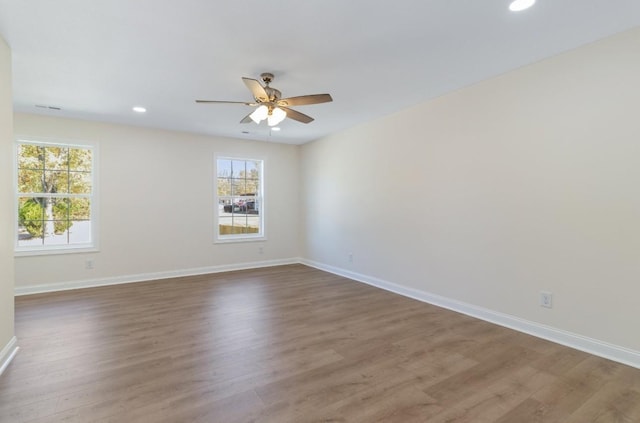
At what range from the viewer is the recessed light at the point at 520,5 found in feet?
6.68

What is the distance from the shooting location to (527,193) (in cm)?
296

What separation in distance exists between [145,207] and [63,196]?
107cm

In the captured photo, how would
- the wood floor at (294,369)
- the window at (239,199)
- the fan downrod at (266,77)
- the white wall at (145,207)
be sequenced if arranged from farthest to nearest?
1. the window at (239,199)
2. the white wall at (145,207)
3. the fan downrod at (266,77)
4. the wood floor at (294,369)

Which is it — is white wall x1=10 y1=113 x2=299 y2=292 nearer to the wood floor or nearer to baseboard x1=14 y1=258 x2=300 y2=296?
baseboard x1=14 y1=258 x2=300 y2=296

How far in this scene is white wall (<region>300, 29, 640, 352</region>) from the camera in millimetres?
2426

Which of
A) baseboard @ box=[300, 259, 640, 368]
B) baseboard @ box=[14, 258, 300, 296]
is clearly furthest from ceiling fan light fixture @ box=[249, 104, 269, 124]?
baseboard @ box=[14, 258, 300, 296]

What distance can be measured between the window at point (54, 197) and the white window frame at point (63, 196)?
0.04ft

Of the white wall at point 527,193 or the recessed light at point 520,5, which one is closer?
the recessed light at point 520,5

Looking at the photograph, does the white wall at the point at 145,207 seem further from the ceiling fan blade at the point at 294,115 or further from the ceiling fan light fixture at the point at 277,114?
the ceiling fan light fixture at the point at 277,114

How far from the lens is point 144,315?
3.45 metres

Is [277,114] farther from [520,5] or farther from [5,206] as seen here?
[5,206]

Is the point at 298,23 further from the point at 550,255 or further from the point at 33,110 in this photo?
the point at 33,110

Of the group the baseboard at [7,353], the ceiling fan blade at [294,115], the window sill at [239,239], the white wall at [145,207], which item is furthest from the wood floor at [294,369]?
the ceiling fan blade at [294,115]

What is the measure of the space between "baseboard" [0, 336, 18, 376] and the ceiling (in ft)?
7.95
